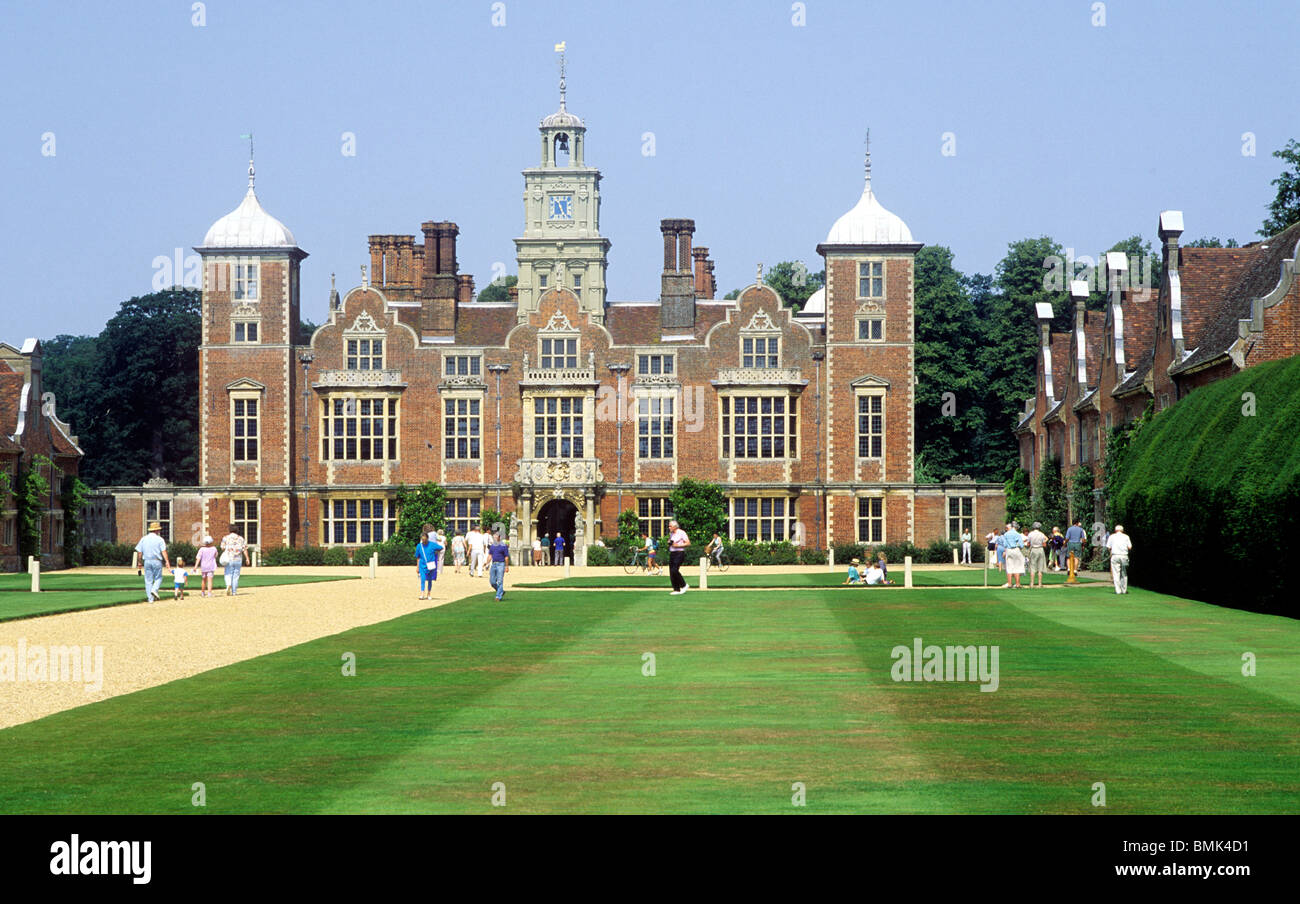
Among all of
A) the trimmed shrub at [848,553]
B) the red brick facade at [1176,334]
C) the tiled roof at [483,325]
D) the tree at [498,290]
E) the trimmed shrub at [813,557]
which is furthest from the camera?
the tree at [498,290]

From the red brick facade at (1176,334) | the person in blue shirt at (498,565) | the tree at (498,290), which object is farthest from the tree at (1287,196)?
the tree at (498,290)

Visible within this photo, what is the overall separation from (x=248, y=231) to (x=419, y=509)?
1251 centimetres

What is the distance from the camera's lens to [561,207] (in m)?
91.8

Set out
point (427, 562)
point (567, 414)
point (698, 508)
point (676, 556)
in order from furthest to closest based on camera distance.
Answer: point (567, 414) → point (698, 508) → point (676, 556) → point (427, 562)

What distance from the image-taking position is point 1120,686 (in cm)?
1617

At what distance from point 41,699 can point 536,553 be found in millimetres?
43400

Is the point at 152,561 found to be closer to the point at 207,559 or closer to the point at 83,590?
the point at 207,559

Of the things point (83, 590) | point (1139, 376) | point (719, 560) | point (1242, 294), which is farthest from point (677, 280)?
point (83, 590)

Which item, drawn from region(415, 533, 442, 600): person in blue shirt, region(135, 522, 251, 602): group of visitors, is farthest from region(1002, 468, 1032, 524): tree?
region(135, 522, 251, 602): group of visitors

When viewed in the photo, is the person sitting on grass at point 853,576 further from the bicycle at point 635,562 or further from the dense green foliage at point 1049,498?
the dense green foliage at point 1049,498

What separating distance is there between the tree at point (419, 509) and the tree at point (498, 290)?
48.1 m

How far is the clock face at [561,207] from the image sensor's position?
91.6 m
